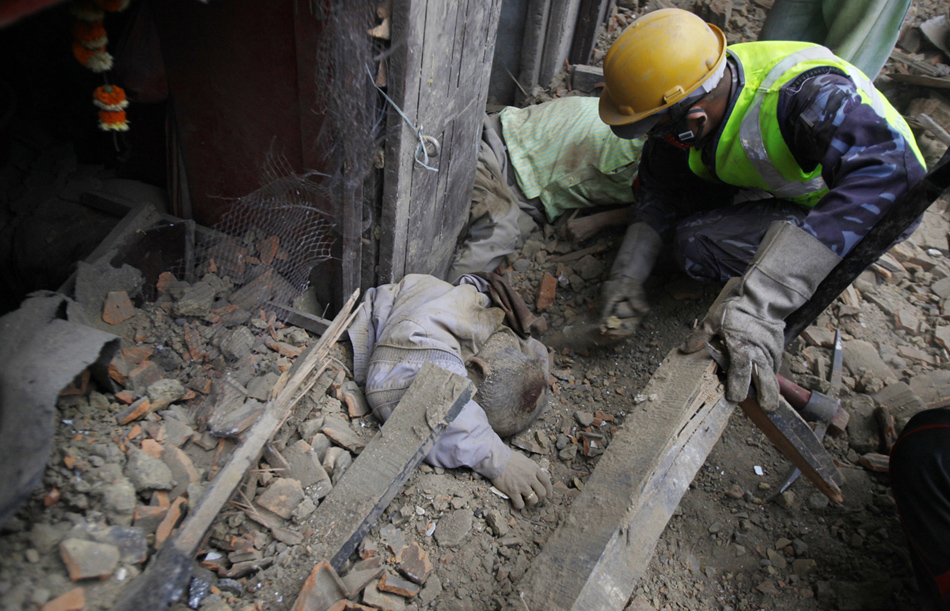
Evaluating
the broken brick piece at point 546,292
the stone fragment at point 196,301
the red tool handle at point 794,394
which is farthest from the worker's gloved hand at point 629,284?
the stone fragment at point 196,301

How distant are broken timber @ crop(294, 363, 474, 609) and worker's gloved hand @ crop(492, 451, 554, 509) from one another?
0.41 m

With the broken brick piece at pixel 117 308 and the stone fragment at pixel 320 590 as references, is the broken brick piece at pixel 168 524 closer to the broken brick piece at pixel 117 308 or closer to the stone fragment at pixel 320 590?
the stone fragment at pixel 320 590

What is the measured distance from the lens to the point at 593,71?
468 cm

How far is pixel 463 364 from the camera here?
99.7 inches

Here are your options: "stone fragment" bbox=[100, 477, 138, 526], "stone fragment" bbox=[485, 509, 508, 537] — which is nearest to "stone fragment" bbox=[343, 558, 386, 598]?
"stone fragment" bbox=[485, 509, 508, 537]

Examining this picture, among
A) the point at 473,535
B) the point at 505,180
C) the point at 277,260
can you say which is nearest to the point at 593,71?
the point at 505,180

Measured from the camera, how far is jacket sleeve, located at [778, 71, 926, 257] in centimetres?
211

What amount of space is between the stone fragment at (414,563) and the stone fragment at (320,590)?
9.7 inches

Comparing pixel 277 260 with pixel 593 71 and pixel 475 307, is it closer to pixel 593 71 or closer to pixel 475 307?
pixel 475 307

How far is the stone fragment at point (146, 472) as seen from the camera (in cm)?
173

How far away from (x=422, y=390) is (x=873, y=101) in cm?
229

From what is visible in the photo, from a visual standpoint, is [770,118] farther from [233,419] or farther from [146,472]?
[146,472]

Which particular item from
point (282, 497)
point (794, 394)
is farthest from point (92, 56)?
point (794, 394)

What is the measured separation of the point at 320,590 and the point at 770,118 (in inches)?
105
